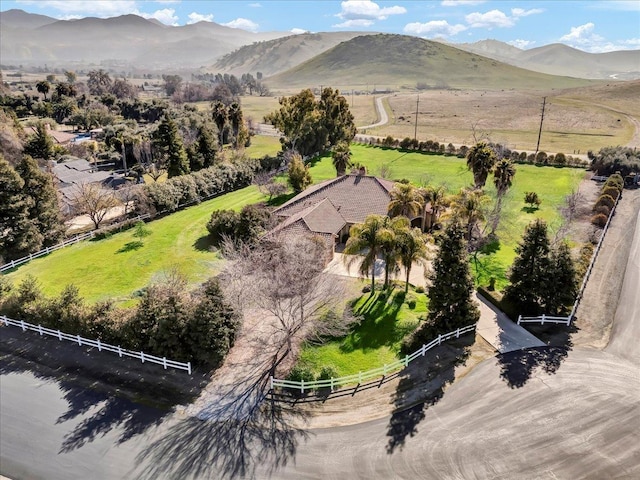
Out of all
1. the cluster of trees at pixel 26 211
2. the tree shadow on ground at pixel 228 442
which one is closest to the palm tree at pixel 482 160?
the tree shadow on ground at pixel 228 442

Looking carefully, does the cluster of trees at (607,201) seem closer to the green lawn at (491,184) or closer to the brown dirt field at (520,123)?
the green lawn at (491,184)

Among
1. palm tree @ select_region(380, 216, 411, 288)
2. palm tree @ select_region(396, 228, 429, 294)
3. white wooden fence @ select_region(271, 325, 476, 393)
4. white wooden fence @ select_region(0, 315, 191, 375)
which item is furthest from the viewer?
palm tree @ select_region(396, 228, 429, 294)

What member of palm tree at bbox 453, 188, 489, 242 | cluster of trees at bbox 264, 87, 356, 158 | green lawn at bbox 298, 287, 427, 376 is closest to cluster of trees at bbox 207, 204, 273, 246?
green lawn at bbox 298, 287, 427, 376

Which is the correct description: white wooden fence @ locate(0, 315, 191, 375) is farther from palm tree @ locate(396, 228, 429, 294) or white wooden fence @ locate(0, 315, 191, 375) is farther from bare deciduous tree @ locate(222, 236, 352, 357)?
palm tree @ locate(396, 228, 429, 294)

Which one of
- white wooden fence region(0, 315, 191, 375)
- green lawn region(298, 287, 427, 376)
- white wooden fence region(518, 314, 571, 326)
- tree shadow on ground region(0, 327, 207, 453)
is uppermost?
white wooden fence region(518, 314, 571, 326)

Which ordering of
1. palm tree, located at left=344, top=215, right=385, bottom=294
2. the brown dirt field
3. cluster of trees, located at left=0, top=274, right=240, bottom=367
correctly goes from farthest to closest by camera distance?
the brown dirt field
palm tree, located at left=344, top=215, right=385, bottom=294
cluster of trees, located at left=0, top=274, right=240, bottom=367

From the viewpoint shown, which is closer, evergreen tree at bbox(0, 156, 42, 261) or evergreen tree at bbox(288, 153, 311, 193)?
evergreen tree at bbox(0, 156, 42, 261)
